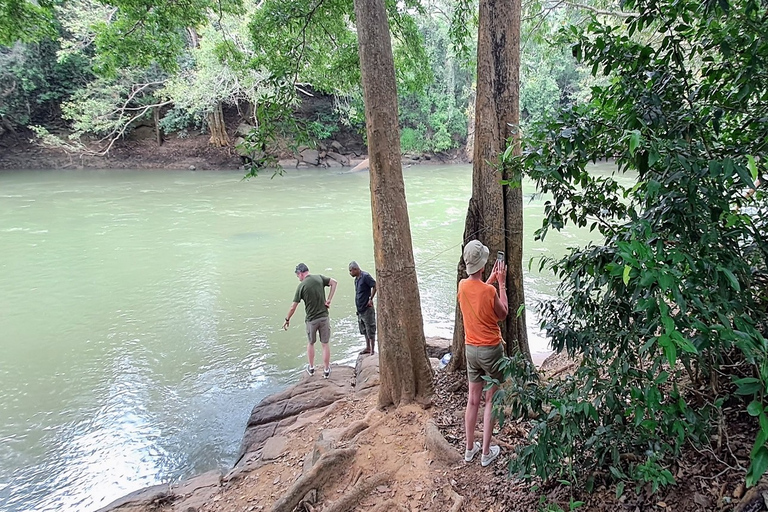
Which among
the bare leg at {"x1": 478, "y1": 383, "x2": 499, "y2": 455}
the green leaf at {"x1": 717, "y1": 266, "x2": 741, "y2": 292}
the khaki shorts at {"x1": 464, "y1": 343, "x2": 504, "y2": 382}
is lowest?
the bare leg at {"x1": 478, "y1": 383, "x2": 499, "y2": 455}

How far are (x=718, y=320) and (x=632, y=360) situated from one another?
41 centimetres

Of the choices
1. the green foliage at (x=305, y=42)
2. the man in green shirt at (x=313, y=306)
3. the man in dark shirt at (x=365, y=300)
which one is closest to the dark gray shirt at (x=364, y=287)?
the man in dark shirt at (x=365, y=300)

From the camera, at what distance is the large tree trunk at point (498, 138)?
397cm

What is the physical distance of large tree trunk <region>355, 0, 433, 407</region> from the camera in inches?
157

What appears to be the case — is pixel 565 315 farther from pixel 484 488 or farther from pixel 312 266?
pixel 312 266

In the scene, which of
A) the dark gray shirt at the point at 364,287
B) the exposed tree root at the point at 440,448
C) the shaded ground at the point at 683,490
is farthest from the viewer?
the dark gray shirt at the point at 364,287

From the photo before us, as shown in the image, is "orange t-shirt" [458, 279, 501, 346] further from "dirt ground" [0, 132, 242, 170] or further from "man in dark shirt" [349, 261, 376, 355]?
"dirt ground" [0, 132, 242, 170]

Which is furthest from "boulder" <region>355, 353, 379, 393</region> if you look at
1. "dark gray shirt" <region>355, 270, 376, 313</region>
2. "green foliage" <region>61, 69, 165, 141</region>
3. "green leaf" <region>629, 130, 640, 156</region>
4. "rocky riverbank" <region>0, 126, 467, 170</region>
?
"rocky riverbank" <region>0, 126, 467, 170</region>

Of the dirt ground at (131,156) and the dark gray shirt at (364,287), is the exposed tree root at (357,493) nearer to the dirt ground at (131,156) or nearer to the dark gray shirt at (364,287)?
the dark gray shirt at (364,287)

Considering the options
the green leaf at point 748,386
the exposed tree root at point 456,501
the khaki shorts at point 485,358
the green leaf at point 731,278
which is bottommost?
the exposed tree root at point 456,501

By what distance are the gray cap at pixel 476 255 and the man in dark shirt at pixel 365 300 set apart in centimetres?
329

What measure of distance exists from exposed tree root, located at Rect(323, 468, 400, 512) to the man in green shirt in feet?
8.89

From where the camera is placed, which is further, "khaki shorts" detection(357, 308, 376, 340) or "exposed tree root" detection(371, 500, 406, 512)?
"khaki shorts" detection(357, 308, 376, 340)

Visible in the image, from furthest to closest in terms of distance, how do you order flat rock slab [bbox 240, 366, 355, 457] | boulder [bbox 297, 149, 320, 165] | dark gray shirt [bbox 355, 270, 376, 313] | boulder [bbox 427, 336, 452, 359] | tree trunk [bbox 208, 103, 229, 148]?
boulder [bbox 297, 149, 320, 165] < tree trunk [bbox 208, 103, 229, 148] < dark gray shirt [bbox 355, 270, 376, 313] < boulder [bbox 427, 336, 452, 359] < flat rock slab [bbox 240, 366, 355, 457]
